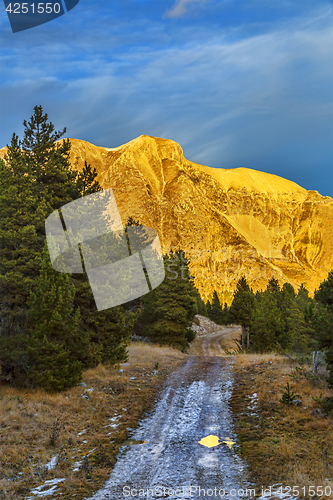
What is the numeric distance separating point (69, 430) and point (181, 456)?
3905 mm

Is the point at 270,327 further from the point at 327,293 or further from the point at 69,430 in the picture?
the point at 69,430

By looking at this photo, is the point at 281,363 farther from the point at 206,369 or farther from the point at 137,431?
the point at 137,431

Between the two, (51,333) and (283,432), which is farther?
(51,333)

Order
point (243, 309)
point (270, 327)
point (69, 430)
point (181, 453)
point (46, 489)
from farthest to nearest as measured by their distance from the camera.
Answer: point (243, 309) → point (270, 327) → point (69, 430) → point (181, 453) → point (46, 489)

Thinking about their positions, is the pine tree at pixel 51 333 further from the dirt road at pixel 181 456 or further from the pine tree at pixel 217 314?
the pine tree at pixel 217 314

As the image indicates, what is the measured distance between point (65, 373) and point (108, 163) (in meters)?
193

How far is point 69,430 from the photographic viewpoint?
10.7 metres

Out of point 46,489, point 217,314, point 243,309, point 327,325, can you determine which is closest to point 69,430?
point 46,489

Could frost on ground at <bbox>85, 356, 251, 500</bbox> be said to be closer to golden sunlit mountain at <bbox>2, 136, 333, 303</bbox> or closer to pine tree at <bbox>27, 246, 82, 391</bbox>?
pine tree at <bbox>27, 246, 82, 391</bbox>

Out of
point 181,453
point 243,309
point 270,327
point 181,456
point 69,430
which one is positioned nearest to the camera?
point 181,456

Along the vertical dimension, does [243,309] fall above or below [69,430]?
below

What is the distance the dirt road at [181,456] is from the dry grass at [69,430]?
50 centimetres

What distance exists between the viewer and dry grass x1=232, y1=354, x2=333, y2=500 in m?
7.53

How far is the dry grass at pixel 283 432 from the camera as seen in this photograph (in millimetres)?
7531
